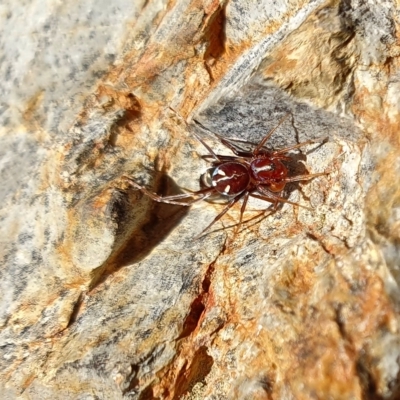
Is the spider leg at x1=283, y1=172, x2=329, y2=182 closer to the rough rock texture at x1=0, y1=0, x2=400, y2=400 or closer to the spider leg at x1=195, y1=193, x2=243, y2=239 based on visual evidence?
the rough rock texture at x1=0, y1=0, x2=400, y2=400

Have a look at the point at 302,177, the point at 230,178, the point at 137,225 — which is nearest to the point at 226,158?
the point at 230,178

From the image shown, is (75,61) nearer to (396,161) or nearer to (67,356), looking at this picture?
(67,356)

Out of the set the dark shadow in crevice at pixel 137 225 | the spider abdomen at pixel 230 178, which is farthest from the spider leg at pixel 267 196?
the dark shadow in crevice at pixel 137 225

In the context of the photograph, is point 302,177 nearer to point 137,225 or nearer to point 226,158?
point 226,158

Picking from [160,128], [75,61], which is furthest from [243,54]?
[75,61]

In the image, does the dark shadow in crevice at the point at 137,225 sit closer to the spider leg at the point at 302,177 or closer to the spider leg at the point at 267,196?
the spider leg at the point at 267,196

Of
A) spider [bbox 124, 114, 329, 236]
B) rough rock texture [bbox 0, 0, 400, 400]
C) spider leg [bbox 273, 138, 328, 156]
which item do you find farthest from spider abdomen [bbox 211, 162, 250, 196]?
spider leg [bbox 273, 138, 328, 156]

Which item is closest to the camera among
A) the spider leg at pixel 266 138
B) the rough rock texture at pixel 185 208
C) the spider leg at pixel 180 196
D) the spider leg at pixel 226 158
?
the rough rock texture at pixel 185 208
